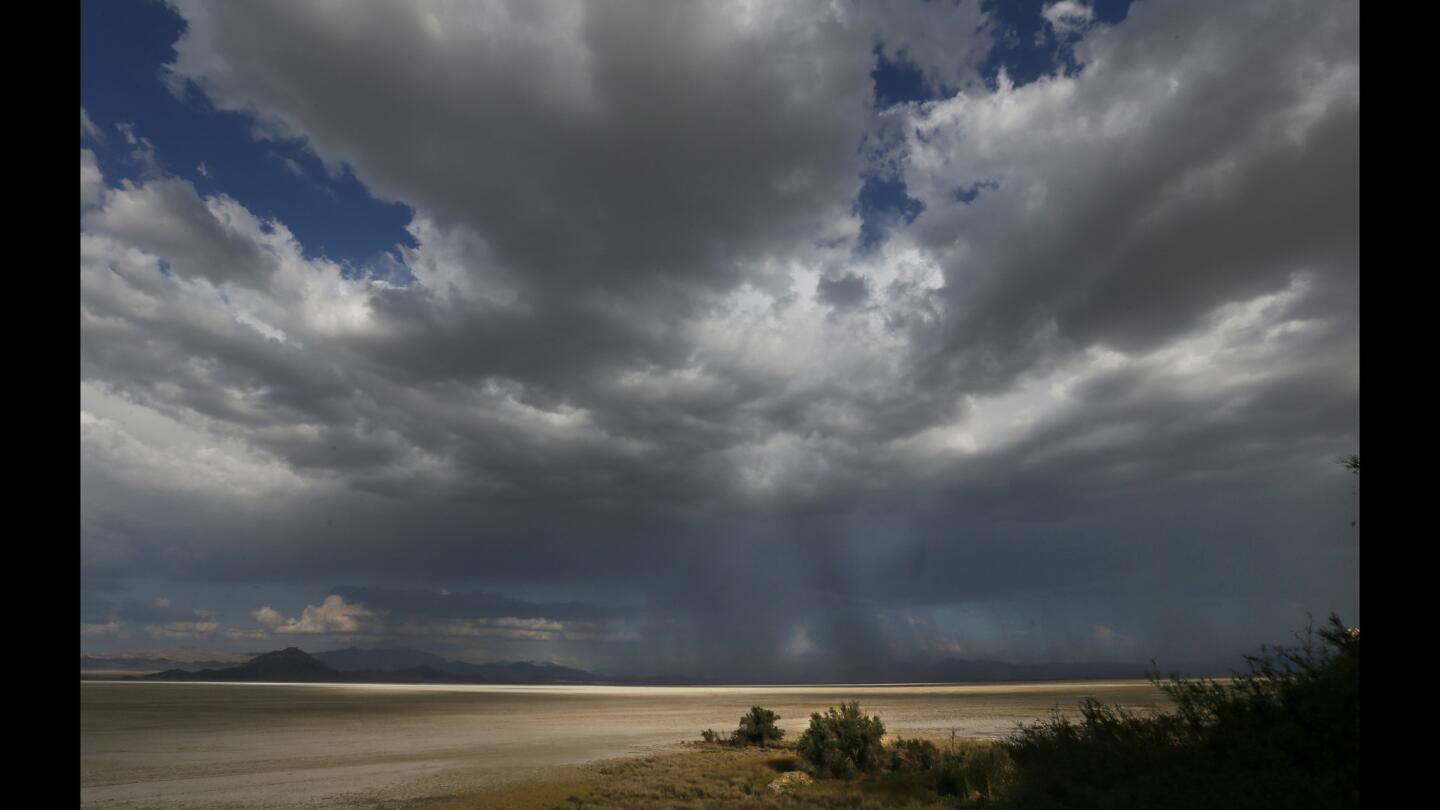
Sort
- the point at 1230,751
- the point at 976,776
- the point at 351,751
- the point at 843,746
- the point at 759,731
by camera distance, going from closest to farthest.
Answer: the point at 1230,751, the point at 976,776, the point at 843,746, the point at 759,731, the point at 351,751

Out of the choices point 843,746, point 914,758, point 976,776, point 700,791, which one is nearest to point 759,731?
point 843,746

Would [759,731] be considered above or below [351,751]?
above

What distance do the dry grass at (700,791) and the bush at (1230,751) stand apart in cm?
466

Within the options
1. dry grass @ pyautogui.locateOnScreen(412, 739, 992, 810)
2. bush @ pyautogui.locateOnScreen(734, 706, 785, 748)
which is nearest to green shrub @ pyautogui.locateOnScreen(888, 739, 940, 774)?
dry grass @ pyautogui.locateOnScreen(412, 739, 992, 810)

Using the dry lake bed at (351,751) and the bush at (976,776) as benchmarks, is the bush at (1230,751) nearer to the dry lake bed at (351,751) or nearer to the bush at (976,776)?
the bush at (976,776)

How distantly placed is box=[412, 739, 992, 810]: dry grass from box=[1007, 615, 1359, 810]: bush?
15.3 ft

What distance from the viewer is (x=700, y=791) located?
79.1ft

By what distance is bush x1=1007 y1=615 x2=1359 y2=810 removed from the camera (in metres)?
9.88

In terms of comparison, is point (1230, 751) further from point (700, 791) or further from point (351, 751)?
Result: point (351, 751)

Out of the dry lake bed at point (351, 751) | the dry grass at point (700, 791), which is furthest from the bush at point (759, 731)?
the dry grass at point (700, 791)

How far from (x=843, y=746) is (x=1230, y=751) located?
666 inches

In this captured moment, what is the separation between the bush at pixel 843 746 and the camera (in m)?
25.7
